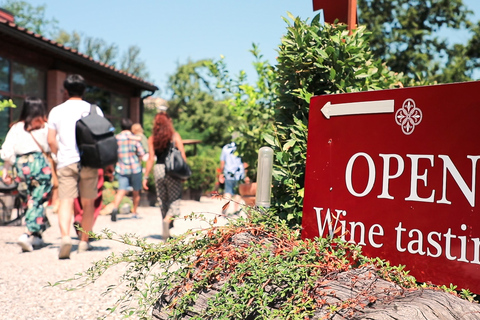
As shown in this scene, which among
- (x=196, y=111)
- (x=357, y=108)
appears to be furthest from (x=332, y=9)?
(x=196, y=111)

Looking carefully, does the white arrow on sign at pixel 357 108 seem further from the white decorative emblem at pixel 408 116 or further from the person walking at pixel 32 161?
the person walking at pixel 32 161

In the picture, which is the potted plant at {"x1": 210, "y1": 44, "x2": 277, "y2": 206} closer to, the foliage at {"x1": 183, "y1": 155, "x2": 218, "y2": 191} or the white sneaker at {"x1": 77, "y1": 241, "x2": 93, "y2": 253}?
the white sneaker at {"x1": 77, "y1": 241, "x2": 93, "y2": 253}

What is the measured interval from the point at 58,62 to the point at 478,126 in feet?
44.0

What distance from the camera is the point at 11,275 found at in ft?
17.2

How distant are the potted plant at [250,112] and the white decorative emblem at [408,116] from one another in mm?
2275

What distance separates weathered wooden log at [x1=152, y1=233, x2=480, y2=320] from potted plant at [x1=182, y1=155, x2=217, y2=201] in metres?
13.2

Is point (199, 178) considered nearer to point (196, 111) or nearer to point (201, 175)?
point (201, 175)

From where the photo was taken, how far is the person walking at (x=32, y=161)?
21.8ft

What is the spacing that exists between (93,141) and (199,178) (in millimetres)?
9997

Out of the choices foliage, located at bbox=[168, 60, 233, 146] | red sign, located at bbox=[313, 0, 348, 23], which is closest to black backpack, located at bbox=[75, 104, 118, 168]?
red sign, located at bbox=[313, 0, 348, 23]

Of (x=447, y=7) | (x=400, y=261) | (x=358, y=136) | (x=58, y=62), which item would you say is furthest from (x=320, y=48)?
(x=447, y=7)

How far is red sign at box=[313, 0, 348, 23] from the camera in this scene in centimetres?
376

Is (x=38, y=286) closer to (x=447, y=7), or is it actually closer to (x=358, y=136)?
(x=358, y=136)

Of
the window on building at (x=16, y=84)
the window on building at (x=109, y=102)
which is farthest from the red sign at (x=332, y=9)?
the window on building at (x=109, y=102)
